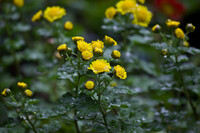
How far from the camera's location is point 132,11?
163 centimetres

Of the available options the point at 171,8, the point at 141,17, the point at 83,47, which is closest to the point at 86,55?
the point at 83,47

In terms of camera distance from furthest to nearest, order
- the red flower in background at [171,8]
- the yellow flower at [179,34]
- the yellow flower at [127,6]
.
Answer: the red flower in background at [171,8], the yellow flower at [127,6], the yellow flower at [179,34]

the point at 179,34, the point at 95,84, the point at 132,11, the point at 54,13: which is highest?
the point at 54,13

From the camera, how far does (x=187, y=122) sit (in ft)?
5.16

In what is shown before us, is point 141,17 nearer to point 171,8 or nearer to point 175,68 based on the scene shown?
point 175,68

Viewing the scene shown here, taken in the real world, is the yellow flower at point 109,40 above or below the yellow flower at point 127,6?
below

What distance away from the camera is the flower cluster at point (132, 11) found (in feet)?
5.31

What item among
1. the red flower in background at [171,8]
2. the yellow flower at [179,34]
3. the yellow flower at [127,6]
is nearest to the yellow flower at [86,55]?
the yellow flower at [179,34]

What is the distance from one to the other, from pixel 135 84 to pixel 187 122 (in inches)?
22.9

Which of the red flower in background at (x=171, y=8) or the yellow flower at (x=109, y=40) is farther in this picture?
the red flower in background at (x=171, y=8)

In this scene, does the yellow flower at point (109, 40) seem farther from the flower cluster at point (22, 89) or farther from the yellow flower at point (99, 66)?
the flower cluster at point (22, 89)

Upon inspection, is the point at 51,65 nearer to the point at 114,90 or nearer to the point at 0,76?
the point at 0,76

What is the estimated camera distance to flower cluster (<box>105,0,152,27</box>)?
1617 mm

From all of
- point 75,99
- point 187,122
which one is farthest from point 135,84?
point 75,99
